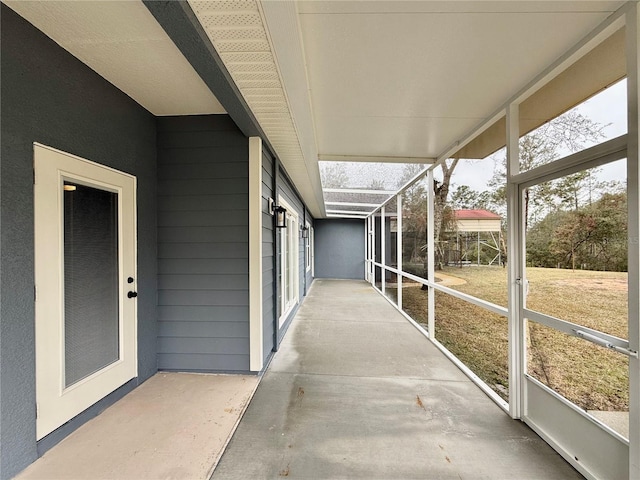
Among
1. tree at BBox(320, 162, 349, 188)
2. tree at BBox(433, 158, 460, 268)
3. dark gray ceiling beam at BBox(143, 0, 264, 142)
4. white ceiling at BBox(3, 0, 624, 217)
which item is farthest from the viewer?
tree at BBox(320, 162, 349, 188)

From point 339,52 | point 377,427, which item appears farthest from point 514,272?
point 339,52

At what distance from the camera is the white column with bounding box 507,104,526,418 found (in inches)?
90.9

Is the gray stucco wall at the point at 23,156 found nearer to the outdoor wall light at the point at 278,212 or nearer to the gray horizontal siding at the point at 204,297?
the gray horizontal siding at the point at 204,297

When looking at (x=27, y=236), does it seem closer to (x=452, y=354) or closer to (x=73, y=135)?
(x=73, y=135)

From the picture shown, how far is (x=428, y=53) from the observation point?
191 centimetres

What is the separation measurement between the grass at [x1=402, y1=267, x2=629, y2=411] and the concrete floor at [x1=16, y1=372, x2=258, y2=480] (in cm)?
237

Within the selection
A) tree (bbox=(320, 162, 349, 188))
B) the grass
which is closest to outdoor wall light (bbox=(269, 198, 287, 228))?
tree (bbox=(320, 162, 349, 188))

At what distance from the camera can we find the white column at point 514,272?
2.31 metres

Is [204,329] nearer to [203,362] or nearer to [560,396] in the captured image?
[203,362]

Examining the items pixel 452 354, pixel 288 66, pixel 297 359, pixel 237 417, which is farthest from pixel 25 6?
pixel 452 354

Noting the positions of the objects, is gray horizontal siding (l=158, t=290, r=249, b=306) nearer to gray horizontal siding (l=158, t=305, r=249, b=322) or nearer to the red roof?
gray horizontal siding (l=158, t=305, r=249, b=322)

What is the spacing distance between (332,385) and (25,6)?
11.6 ft

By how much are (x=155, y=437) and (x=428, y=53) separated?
3253 mm

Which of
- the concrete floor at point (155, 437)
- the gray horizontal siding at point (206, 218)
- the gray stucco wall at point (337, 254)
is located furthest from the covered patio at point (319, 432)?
the gray stucco wall at point (337, 254)
